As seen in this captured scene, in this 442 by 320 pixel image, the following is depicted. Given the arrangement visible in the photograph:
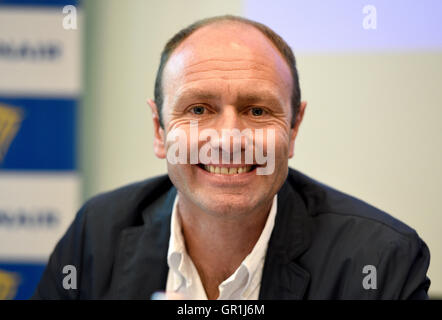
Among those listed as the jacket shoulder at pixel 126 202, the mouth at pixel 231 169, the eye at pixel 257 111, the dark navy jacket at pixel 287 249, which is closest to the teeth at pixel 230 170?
the mouth at pixel 231 169

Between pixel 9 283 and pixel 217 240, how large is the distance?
143 centimetres

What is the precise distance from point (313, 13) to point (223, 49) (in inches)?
31.8

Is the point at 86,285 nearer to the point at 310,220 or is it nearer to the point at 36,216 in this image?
the point at 310,220

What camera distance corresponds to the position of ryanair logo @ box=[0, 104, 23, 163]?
225cm

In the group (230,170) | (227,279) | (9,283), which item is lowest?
(9,283)

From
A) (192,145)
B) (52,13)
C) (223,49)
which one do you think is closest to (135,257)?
(192,145)

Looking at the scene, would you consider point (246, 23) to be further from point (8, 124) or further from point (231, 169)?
point (8, 124)

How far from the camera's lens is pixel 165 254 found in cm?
128

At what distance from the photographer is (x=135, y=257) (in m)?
1.28

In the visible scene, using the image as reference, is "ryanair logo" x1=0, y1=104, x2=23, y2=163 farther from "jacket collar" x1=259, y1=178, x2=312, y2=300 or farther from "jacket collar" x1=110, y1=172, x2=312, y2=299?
"jacket collar" x1=259, y1=178, x2=312, y2=300

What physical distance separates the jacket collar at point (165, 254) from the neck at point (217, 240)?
Answer: 54 millimetres

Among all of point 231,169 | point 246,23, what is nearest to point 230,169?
point 231,169

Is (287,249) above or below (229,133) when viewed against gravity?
below

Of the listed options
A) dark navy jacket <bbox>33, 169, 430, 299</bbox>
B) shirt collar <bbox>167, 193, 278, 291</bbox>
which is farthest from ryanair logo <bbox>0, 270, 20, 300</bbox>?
shirt collar <bbox>167, 193, 278, 291</bbox>
